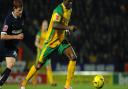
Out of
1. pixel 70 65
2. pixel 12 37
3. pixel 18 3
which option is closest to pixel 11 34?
pixel 12 37

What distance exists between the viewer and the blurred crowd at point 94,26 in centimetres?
2808

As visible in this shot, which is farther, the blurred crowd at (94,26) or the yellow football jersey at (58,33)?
the blurred crowd at (94,26)

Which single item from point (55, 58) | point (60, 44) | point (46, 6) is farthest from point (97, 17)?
point (60, 44)

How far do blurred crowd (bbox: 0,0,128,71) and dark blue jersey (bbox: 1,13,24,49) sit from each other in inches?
528

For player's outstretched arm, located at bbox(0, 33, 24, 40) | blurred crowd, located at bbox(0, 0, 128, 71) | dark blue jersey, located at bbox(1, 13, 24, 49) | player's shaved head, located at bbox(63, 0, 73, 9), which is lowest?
blurred crowd, located at bbox(0, 0, 128, 71)

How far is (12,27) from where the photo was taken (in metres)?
13.5

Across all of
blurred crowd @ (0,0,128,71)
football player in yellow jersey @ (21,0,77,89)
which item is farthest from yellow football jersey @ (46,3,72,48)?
blurred crowd @ (0,0,128,71)

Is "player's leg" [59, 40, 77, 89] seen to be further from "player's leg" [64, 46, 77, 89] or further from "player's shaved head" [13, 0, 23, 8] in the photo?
"player's shaved head" [13, 0, 23, 8]

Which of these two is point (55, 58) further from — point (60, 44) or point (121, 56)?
point (60, 44)

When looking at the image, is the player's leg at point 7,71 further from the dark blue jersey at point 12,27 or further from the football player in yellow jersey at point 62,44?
the football player in yellow jersey at point 62,44

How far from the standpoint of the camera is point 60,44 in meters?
14.3

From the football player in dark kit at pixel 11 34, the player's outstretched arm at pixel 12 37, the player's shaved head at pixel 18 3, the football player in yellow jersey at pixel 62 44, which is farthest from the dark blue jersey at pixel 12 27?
the football player in yellow jersey at pixel 62 44

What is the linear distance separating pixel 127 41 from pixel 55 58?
5.43m

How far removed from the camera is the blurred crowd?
28.1 metres
